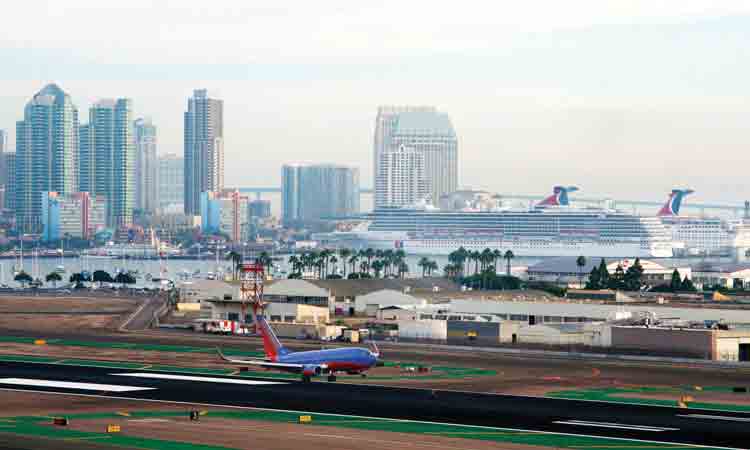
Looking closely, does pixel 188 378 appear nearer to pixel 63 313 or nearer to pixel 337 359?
pixel 337 359

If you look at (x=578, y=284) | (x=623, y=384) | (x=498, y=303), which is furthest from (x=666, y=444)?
(x=578, y=284)

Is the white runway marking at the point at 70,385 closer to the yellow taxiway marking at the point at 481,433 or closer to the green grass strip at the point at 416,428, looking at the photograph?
the green grass strip at the point at 416,428

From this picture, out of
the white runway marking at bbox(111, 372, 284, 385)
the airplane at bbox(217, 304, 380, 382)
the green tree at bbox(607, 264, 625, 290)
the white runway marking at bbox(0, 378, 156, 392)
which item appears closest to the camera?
the white runway marking at bbox(0, 378, 156, 392)

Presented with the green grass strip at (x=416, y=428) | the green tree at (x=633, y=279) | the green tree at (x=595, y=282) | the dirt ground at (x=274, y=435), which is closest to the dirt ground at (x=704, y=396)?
the green grass strip at (x=416, y=428)

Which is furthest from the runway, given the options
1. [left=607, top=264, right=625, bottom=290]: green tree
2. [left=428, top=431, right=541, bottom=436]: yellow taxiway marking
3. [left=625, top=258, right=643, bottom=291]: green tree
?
[left=607, top=264, right=625, bottom=290]: green tree

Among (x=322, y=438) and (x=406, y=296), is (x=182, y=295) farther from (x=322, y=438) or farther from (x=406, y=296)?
(x=322, y=438)

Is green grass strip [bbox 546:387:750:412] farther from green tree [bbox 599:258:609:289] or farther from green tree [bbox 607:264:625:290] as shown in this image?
green tree [bbox 599:258:609:289]
